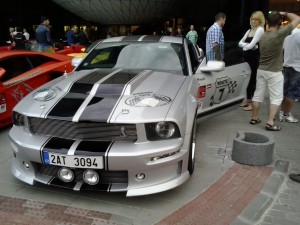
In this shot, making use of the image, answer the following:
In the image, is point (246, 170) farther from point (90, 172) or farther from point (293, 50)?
point (293, 50)

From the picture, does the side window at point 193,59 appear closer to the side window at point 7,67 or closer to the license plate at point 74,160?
the license plate at point 74,160

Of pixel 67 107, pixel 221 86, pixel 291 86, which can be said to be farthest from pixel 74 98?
pixel 291 86

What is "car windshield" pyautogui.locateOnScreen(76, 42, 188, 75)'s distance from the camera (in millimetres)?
4254

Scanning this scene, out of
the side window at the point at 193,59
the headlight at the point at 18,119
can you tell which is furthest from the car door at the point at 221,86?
the headlight at the point at 18,119

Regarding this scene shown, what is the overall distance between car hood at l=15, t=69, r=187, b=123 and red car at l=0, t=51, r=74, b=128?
1.61 m

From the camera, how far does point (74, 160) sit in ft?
9.32

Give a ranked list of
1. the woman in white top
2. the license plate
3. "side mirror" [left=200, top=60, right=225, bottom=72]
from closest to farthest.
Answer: the license plate, "side mirror" [left=200, top=60, right=225, bottom=72], the woman in white top

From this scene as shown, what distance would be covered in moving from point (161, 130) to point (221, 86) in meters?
2.20

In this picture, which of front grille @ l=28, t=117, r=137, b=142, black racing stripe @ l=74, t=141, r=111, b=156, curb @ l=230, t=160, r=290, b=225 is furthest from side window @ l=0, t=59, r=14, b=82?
curb @ l=230, t=160, r=290, b=225

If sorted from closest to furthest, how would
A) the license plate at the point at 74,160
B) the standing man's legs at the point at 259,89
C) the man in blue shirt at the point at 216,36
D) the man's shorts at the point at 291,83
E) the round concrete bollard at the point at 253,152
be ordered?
1. the license plate at the point at 74,160
2. the round concrete bollard at the point at 253,152
3. the standing man's legs at the point at 259,89
4. the man's shorts at the point at 291,83
5. the man in blue shirt at the point at 216,36

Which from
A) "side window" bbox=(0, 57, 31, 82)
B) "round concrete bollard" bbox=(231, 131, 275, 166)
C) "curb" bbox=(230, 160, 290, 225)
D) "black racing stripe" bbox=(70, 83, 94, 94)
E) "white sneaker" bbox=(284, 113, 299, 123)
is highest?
"black racing stripe" bbox=(70, 83, 94, 94)

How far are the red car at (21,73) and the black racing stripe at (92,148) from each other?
8.59 feet

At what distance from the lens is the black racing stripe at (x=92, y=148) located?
9.23 ft

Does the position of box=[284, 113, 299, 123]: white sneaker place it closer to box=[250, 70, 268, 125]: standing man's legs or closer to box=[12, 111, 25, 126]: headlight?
box=[250, 70, 268, 125]: standing man's legs
